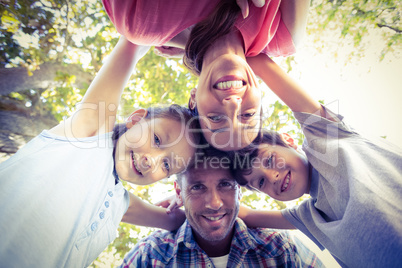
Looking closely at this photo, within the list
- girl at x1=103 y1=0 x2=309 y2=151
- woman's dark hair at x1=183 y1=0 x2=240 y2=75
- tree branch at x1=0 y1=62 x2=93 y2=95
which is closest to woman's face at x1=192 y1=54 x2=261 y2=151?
girl at x1=103 y1=0 x2=309 y2=151

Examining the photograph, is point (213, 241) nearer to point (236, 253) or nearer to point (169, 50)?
point (236, 253)

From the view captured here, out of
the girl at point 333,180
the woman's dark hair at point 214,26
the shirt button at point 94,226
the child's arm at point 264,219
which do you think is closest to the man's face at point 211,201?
the girl at point 333,180

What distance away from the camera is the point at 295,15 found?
1.36 m

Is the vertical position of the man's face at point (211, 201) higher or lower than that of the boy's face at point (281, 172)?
lower

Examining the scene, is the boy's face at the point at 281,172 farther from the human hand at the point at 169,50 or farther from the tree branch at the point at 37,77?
the tree branch at the point at 37,77

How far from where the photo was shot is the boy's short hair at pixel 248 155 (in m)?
1.67

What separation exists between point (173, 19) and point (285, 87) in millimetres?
878

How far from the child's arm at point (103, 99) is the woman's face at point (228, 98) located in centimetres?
65

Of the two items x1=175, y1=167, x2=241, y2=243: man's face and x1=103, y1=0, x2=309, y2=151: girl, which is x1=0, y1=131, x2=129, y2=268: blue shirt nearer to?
x1=175, y1=167, x2=241, y2=243: man's face

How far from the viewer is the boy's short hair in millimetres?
1667

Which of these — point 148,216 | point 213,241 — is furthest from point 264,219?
point 148,216

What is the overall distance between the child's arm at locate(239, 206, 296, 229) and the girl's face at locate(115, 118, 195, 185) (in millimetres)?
1047

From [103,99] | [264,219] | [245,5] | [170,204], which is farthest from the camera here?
[170,204]

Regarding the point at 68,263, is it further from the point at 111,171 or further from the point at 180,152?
the point at 180,152
